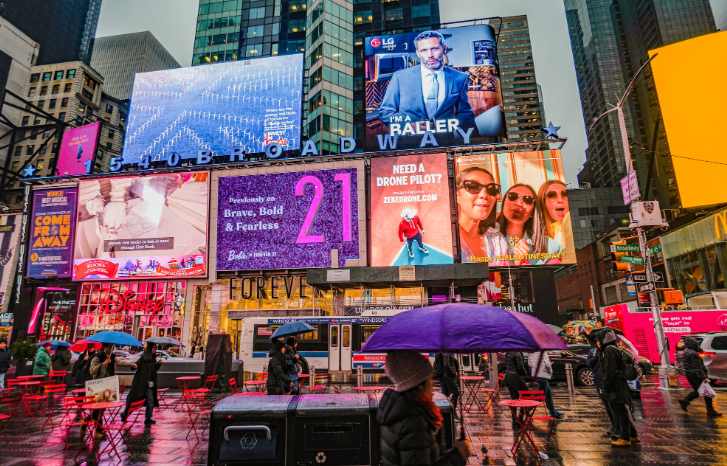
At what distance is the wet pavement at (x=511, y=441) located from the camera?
6.91m

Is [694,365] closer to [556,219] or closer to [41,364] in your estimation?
[556,219]

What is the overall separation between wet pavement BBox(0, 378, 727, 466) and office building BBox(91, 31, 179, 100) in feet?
595

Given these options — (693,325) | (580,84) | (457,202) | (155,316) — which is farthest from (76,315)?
(580,84)

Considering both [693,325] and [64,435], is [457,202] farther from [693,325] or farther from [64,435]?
[64,435]

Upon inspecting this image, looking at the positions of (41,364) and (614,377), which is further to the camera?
(41,364)

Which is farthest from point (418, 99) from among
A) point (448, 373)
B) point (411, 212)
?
point (448, 373)

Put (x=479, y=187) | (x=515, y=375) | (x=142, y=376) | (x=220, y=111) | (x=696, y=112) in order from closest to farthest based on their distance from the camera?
(x=515, y=375), (x=142, y=376), (x=696, y=112), (x=479, y=187), (x=220, y=111)

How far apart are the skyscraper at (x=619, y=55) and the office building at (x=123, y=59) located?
548 feet

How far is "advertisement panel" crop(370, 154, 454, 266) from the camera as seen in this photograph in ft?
89.2

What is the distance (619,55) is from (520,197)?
148 m

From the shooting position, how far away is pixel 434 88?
32.0 meters

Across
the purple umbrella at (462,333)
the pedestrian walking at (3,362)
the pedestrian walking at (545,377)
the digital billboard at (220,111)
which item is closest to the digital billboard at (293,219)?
the digital billboard at (220,111)

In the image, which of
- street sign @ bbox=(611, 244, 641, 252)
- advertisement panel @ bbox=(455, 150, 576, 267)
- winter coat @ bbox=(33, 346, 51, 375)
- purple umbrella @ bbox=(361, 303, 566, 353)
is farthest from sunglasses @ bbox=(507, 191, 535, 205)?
winter coat @ bbox=(33, 346, 51, 375)

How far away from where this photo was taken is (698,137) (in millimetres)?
25922
